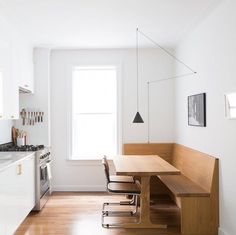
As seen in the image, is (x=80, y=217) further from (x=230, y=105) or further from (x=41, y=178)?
(x=230, y=105)

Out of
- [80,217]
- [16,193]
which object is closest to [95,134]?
[80,217]

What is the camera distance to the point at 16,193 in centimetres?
355

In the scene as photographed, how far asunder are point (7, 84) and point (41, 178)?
1439 millimetres

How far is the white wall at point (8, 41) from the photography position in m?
3.91

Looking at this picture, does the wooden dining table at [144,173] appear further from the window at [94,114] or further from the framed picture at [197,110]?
the window at [94,114]

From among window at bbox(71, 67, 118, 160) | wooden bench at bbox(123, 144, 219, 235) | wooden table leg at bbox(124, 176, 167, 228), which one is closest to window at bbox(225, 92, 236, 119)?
wooden bench at bbox(123, 144, 219, 235)

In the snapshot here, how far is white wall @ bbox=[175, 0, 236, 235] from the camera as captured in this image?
322 cm

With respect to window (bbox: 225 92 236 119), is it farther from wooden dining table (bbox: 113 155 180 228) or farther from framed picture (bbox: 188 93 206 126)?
wooden dining table (bbox: 113 155 180 228)

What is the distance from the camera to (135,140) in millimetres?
5797

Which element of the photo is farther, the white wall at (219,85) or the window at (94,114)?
the window at (94,114)

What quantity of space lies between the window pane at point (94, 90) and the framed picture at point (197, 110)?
1660 millimetres

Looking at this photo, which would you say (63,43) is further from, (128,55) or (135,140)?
(135,140)

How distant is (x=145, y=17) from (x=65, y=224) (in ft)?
8.99

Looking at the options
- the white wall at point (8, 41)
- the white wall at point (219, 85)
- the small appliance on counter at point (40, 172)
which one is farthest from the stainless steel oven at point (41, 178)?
the white wall at point (219, 85)
